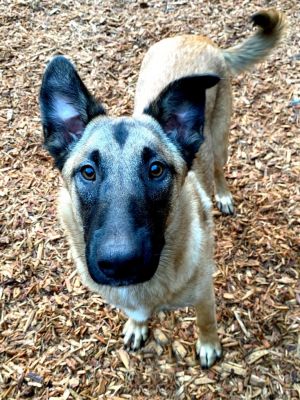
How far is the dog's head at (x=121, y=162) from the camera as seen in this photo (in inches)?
107

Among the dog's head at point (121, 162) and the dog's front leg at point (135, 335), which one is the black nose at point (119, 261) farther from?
the dog's front leg at point (135, 335)

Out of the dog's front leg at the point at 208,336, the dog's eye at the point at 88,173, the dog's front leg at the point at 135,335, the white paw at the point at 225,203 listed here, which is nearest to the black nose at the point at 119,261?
the dog's eye at the point at 88,173

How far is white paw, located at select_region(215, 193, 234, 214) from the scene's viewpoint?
16.4 feet

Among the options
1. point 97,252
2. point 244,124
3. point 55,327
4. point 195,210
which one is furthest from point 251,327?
point 244,124

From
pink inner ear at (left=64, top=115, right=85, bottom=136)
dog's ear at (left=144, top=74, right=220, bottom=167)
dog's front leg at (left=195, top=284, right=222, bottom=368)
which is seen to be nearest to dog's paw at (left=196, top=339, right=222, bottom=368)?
dog's front leg at (left=195, top=284, right=222, bottom=368)

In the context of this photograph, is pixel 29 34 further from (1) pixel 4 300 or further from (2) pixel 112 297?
(2) pixel 112 297

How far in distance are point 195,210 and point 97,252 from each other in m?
1.08

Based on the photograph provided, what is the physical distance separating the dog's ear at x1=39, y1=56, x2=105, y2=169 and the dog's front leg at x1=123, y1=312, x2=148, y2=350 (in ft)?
5.40

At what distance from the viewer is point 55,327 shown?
14.4 ft

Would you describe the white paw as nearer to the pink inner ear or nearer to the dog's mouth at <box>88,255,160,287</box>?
the pink inner ear

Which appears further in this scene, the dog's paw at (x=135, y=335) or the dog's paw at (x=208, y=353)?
the dog's paw at (x=135, y=335)

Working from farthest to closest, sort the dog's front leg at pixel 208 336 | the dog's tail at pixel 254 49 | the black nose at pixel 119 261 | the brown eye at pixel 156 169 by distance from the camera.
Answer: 1. the dog's tail at pixel 254 49
2. the dog's front leg at pixel 208 336
3. the brown eye at pixel 156 169
4. the black nose at pixel 119 261

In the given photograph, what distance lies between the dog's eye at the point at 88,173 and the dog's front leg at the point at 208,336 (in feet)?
4.57

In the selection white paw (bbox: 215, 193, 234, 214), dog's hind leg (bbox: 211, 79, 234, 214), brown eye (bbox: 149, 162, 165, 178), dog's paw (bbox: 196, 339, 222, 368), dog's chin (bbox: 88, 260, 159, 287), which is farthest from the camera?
white paw (bbox: 215, 193, 234, 214)
